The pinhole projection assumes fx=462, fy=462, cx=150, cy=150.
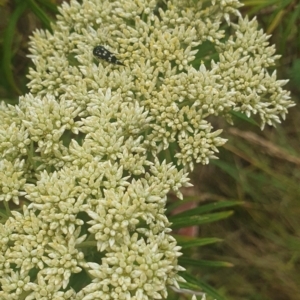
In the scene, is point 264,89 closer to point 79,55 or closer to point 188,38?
point 188,38

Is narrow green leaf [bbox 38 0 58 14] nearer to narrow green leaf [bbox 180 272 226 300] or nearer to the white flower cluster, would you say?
the white flower cluster

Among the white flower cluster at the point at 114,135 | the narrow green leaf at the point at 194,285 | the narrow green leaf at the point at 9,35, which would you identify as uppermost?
the narrow green leaf at the point at 9,35

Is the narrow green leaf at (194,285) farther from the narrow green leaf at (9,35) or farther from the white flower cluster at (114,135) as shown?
the narrow green leaf at (9,35)

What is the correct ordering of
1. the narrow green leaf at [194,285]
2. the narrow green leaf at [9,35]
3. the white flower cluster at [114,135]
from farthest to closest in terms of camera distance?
1. the narrow green leaf at [9,35]
2. the narrow green leaf at [194,285]
3. the white flower cluster at [114,135]

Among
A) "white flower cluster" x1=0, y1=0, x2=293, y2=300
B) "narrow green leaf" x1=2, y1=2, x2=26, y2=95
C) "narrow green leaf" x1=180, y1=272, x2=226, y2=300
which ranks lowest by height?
"narrow green leaf" x1=180, y1=272, x2=226, y2=300

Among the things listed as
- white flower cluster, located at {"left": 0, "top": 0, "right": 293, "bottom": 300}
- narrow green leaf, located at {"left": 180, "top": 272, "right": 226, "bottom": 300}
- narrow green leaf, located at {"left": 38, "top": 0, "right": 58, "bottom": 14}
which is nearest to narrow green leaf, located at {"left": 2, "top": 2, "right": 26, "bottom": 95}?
narrow green leaf, located at {"left": 38, "top": 0, "right": 58, "bottom": 14}

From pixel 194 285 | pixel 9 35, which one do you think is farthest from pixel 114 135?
pixel 9 35

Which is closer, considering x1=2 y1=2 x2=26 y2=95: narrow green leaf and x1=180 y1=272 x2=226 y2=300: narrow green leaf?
x1=180 y1=272 x2=226 y2=300: narrow green leaf

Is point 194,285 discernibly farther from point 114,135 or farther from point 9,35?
point 9,35

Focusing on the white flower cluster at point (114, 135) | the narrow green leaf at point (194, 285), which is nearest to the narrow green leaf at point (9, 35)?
the white flower cluster at point (114, 135)

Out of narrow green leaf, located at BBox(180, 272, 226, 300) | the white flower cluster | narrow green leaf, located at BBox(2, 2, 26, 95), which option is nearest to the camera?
the white flower cluster
